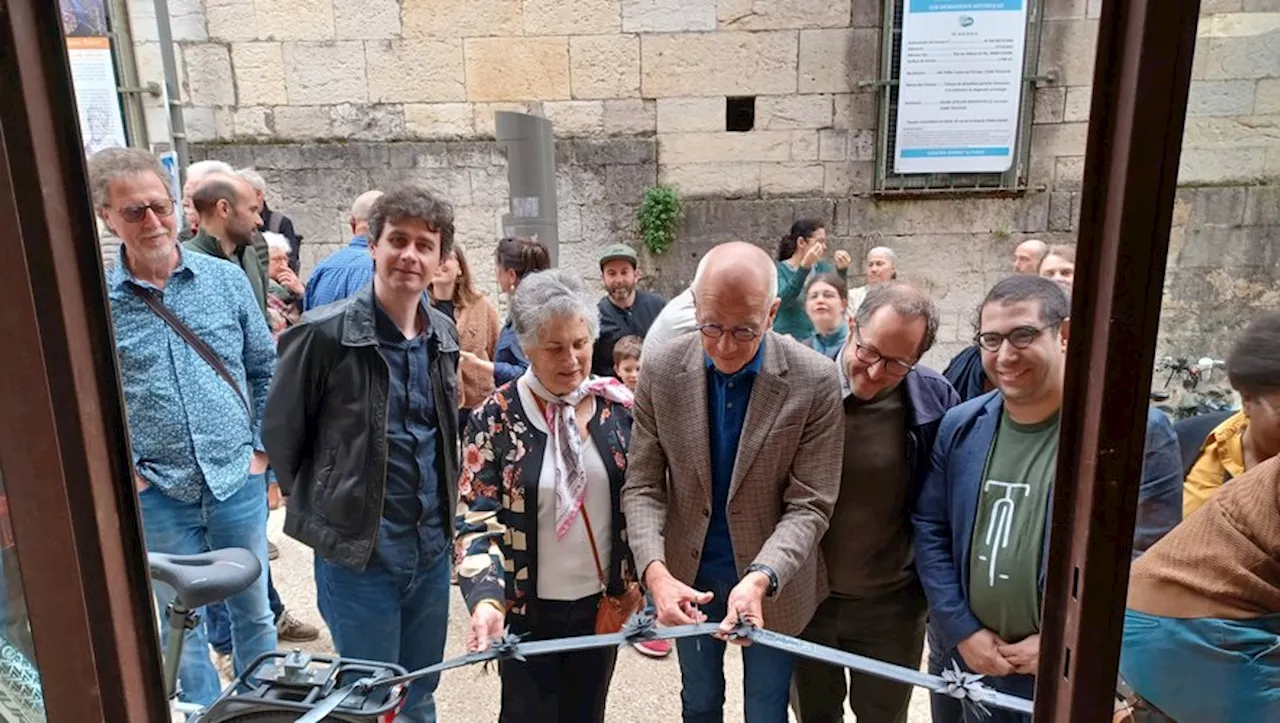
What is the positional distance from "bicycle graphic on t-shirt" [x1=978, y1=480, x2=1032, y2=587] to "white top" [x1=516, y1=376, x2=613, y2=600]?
955 mm

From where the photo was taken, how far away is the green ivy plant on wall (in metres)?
A: 6.66

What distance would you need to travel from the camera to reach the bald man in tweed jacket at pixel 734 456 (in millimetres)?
1966

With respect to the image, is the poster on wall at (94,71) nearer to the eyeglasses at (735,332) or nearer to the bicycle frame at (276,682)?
the bicycle frame at (276,682)

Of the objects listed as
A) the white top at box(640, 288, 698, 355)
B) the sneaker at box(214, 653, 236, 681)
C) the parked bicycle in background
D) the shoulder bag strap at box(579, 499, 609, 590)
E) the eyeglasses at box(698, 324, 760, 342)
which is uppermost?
the parked bicycle in background

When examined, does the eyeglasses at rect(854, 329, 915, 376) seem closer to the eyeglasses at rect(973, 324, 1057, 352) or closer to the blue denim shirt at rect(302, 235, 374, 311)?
the eyeglasses at rect(973, 324, 1057, 352)

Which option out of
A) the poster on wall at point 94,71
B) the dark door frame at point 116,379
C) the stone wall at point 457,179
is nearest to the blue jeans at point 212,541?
the dark door frame at point 116,379

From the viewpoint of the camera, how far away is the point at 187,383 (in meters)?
2.47

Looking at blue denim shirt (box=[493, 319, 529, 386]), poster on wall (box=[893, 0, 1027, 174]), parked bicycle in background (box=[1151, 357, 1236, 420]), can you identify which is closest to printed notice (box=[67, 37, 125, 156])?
blue denim shirt (box=[493, 319, 529, 386])

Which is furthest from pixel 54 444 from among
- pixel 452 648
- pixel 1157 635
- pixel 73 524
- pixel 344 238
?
pixel 344 238

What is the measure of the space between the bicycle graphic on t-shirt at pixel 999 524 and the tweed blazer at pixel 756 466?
0.37m

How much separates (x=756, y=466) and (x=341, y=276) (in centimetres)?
235

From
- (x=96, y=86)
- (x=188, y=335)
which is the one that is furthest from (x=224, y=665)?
(x=96, y=86)

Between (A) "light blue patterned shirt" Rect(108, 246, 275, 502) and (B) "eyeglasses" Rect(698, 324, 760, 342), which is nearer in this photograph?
(B) "eyeglasses" Rect(698, 324, 760, 342)

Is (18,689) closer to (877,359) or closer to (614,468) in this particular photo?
(614,468)
